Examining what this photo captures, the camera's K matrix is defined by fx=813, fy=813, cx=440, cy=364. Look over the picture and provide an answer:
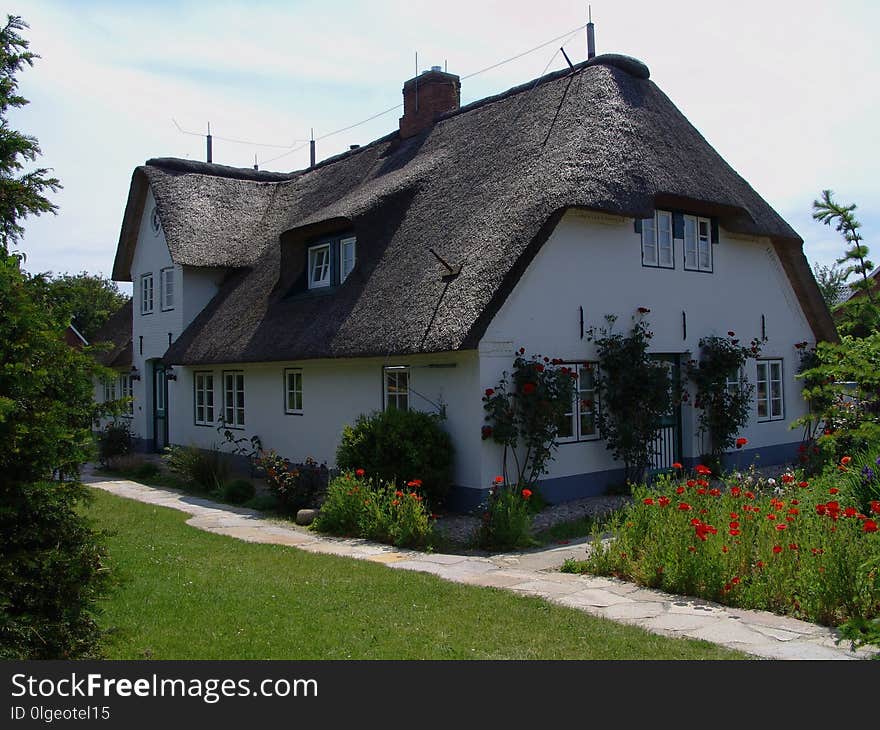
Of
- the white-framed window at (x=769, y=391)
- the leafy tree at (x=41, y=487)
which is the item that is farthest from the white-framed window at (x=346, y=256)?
the leafy tree at (x=41, y=487)

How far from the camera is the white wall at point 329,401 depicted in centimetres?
1182

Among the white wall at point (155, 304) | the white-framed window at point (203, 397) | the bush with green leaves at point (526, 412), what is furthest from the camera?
the white wall at point (155, 304)

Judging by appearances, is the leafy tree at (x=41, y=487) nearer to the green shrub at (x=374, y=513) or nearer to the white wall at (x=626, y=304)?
the green shrub at (x=374, y=513)

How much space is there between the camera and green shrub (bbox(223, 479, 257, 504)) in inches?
564

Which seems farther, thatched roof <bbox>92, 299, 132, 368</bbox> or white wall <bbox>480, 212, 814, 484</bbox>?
thatched roof <bbox>92, 299, 132, 368</bbox>

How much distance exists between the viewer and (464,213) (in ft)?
43.9

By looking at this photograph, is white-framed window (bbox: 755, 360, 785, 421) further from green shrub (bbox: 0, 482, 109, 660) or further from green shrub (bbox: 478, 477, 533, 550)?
green shrub (bbox: 0, 482, 109, 660)

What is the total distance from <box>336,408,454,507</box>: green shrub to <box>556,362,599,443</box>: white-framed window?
2020mm

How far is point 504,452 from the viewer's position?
1176 cm

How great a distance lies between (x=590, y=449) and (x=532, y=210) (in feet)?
12.9

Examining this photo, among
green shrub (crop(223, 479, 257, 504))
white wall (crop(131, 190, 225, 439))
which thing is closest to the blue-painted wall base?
green shrub (crop(223, 479, 257, 504))

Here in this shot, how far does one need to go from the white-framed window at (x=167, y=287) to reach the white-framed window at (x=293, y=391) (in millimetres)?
5711
